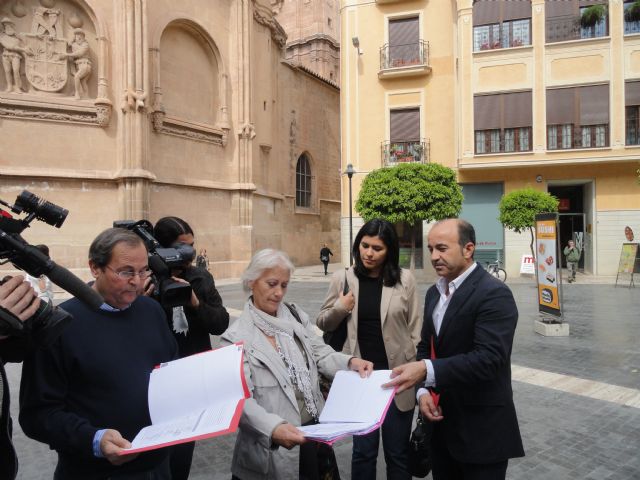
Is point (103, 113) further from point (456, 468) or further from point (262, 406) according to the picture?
point (456, 468)

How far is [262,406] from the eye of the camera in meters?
2.18

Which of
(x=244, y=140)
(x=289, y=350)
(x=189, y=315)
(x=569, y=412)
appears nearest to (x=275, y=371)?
(x=289, y=350)

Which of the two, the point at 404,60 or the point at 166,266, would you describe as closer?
the point at 166,266

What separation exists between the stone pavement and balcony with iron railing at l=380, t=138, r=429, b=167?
1411cm

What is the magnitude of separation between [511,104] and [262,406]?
68.9ft

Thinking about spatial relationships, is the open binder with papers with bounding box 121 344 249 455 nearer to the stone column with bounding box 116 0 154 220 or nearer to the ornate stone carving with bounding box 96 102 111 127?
the stone column with bounding box 116 0 154 220

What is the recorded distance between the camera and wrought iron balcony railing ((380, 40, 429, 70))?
2269 centimetres

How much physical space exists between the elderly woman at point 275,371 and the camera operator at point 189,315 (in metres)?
0.81

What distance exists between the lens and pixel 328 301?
3367 mm

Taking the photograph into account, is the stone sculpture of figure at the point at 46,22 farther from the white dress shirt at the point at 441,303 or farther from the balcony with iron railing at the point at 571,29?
the white dress shirt at the point at 441,303

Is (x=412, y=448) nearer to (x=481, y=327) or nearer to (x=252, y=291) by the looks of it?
(x=481, y=327)

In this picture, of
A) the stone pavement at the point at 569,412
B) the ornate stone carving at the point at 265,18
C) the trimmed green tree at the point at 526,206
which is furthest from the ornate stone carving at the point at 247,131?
the stone pavement at the point at 569,412

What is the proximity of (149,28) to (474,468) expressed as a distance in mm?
21614

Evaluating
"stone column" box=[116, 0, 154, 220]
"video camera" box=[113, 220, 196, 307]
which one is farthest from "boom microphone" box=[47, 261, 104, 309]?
"stone column" box=[116, 0, 154, 220]
